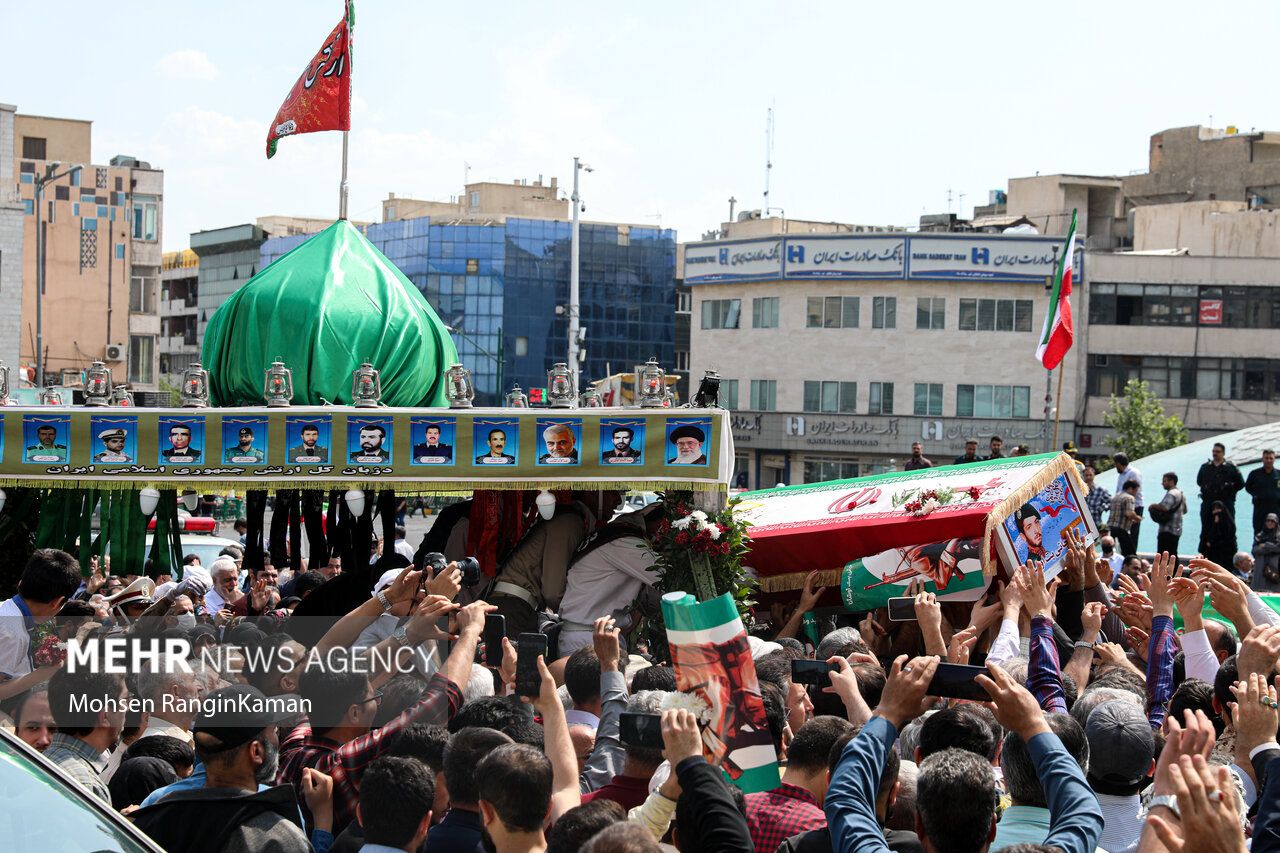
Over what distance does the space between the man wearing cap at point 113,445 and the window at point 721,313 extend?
39131mm

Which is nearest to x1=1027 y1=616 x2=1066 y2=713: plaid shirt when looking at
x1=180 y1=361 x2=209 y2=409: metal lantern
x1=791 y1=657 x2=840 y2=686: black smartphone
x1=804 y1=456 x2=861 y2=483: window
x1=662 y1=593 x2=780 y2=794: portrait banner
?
x1=791 y1=657 x2=840 y2=686: black smartphone

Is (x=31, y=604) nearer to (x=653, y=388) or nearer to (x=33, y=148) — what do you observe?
(x=653, y=388)

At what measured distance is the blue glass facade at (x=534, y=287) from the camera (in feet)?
210

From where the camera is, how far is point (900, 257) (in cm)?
4488

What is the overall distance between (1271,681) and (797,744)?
6.48ft

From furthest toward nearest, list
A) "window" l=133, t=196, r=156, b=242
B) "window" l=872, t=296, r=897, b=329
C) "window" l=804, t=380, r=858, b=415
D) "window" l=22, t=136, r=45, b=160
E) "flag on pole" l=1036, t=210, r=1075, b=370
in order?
"window" l=133, t=196, r=156, b=242
"window" l=22, t=136, r=45, b=160
"window" l=804, t=380, r=858, b=415
"window" l=872, t=296, r=897, b=329
"flag on pole" l=1036, t=210, r=1075, b=370

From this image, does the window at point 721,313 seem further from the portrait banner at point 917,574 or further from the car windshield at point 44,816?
the car windshield at point 44,816

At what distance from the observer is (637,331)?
6600 centimetres

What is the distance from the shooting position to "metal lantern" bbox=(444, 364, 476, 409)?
31.1 feet

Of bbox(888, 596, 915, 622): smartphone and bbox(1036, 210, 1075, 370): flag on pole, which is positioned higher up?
bbox(1036, 210, 1075, 370): flag on pole

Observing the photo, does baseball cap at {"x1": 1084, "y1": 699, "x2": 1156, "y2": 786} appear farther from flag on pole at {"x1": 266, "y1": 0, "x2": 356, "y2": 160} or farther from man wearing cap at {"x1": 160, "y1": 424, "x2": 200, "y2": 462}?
flag on pole at {"x1": 266, "y1": 0, "x2": 356, "y2": 160}

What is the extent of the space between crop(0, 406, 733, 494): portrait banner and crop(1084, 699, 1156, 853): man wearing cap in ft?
15.2

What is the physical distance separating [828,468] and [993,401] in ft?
20.6

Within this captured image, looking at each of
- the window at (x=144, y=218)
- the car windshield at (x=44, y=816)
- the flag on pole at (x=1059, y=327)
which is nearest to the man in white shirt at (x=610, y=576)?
the car windshield at (x=44, y=816)
